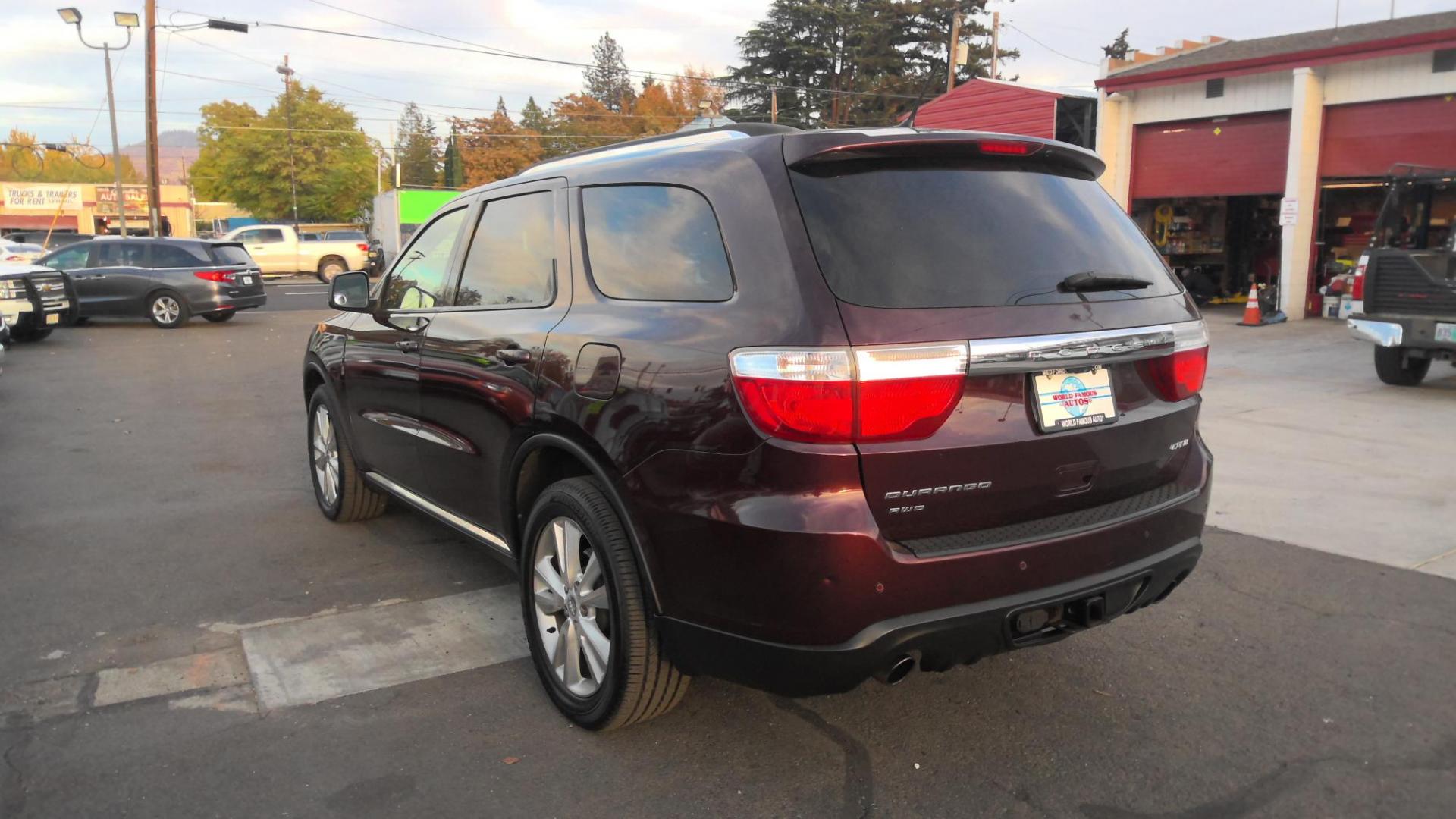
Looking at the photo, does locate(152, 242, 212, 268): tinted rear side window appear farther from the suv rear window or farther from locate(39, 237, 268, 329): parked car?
the suv rear window

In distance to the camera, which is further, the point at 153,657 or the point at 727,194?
the point at 153,657

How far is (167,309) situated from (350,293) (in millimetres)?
14729

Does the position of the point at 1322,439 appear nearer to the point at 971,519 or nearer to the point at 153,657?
the point at 971,519

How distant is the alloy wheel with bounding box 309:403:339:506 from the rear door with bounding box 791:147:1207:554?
3.70 m

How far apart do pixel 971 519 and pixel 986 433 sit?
23 centimetres

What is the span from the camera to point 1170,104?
21.0 m

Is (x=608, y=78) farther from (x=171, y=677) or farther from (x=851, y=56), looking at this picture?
(x=171, y=677)

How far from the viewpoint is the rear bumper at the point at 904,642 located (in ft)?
8.93

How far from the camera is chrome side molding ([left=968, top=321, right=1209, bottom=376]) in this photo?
279 cm

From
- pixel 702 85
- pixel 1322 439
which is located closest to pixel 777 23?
pixel 702 85

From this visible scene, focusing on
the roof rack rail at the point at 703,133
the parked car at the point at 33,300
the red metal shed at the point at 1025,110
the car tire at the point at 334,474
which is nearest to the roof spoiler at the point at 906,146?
the roof rack rail at the point at 703,133

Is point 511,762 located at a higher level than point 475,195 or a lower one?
lower

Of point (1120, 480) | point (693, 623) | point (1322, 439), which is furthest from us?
point (1322, 439)

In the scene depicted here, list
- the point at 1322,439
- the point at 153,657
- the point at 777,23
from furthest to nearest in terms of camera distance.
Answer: the point at 777,23 < the point at 1322,439 < the point at 153,657
